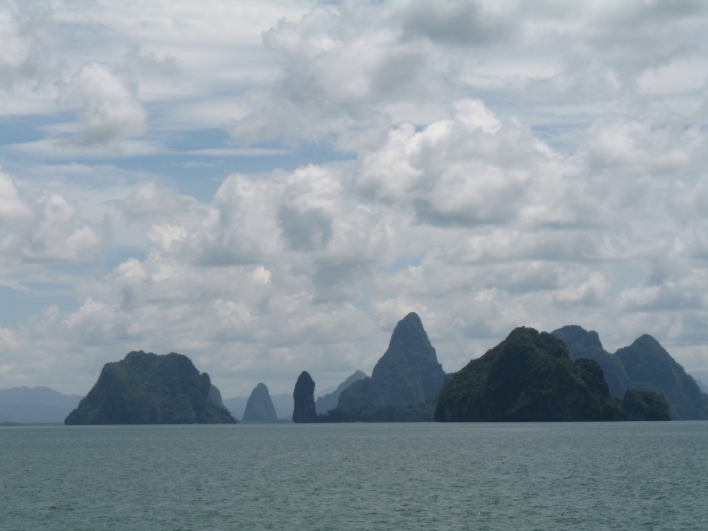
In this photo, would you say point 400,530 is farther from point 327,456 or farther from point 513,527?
point 327,456

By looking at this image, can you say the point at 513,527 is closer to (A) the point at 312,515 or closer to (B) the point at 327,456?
(A) the point at 312,515

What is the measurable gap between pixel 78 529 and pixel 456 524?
2343cm

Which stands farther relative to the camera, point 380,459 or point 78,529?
point 380,459

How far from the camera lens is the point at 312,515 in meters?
56.5

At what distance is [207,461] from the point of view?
367 ft

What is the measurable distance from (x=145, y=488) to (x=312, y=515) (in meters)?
24.1

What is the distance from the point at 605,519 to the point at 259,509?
78.1 ft

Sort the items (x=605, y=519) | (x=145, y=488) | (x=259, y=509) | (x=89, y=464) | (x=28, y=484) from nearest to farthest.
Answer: (x=605, y=519) < (x=259, y=509) < (x=145, y=488) < (x=28, y=484) < (x=89, y=464)

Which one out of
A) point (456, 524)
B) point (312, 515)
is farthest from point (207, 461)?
point (456, 524)

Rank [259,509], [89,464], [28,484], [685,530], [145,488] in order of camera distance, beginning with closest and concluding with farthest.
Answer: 1. [685,530]
2. [259,509]
3. [145,488]
4. [28,484]
5. [89,464]

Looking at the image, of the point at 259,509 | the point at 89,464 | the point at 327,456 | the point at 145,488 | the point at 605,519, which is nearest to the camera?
the point at 605,519

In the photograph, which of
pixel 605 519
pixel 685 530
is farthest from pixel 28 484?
pixel 685 530

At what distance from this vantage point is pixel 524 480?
77.9 metres

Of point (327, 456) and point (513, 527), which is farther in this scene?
point (327, 456)
